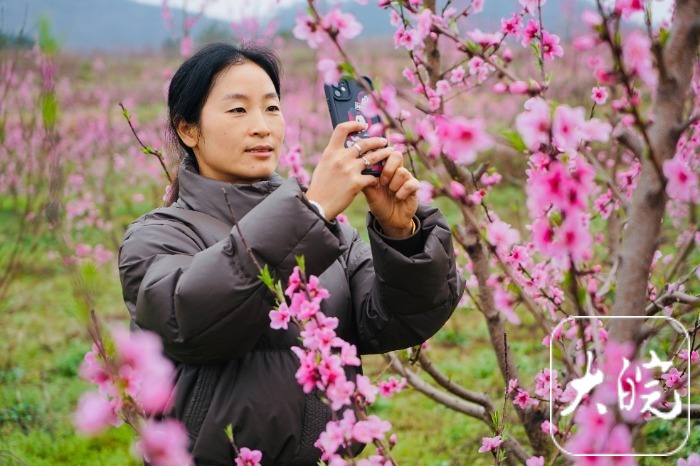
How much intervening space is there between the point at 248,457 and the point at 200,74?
3.56 feet

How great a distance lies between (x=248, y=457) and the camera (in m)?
1.41

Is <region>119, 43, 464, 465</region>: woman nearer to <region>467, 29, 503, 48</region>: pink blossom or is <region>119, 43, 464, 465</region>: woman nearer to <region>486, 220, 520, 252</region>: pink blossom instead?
<region>486, 220, 520, 252</region>: pink blossom

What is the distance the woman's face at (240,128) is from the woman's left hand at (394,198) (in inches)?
16.3

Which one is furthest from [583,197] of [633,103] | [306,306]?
[306,306]

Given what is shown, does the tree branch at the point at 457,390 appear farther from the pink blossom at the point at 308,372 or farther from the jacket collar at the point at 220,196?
the pink blossom at the point at 308,372

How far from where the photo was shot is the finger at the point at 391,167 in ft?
4.79

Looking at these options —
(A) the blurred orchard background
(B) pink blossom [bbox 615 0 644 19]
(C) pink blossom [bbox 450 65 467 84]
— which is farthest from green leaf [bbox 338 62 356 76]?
(C) pink blossom [bbox 450 65 467 84]

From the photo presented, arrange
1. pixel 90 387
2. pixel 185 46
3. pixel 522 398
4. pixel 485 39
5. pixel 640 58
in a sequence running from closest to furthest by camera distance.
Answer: pixel 640 58 < pixel 485 39 < pixel 522 398 < pixel 90 387 < pixel 185 46

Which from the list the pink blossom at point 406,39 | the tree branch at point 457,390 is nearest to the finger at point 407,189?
the pink blossom at point 406,39

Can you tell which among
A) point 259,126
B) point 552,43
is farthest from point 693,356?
point 259,126

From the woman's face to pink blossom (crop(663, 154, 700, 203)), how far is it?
3.68 feet

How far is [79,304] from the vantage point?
91 centimetres

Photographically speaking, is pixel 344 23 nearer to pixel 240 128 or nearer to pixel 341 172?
pixel 341 172

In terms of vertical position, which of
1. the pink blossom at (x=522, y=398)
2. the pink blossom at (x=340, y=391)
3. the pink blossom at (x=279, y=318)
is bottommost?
the pink blossom at (x=522, y=398)
